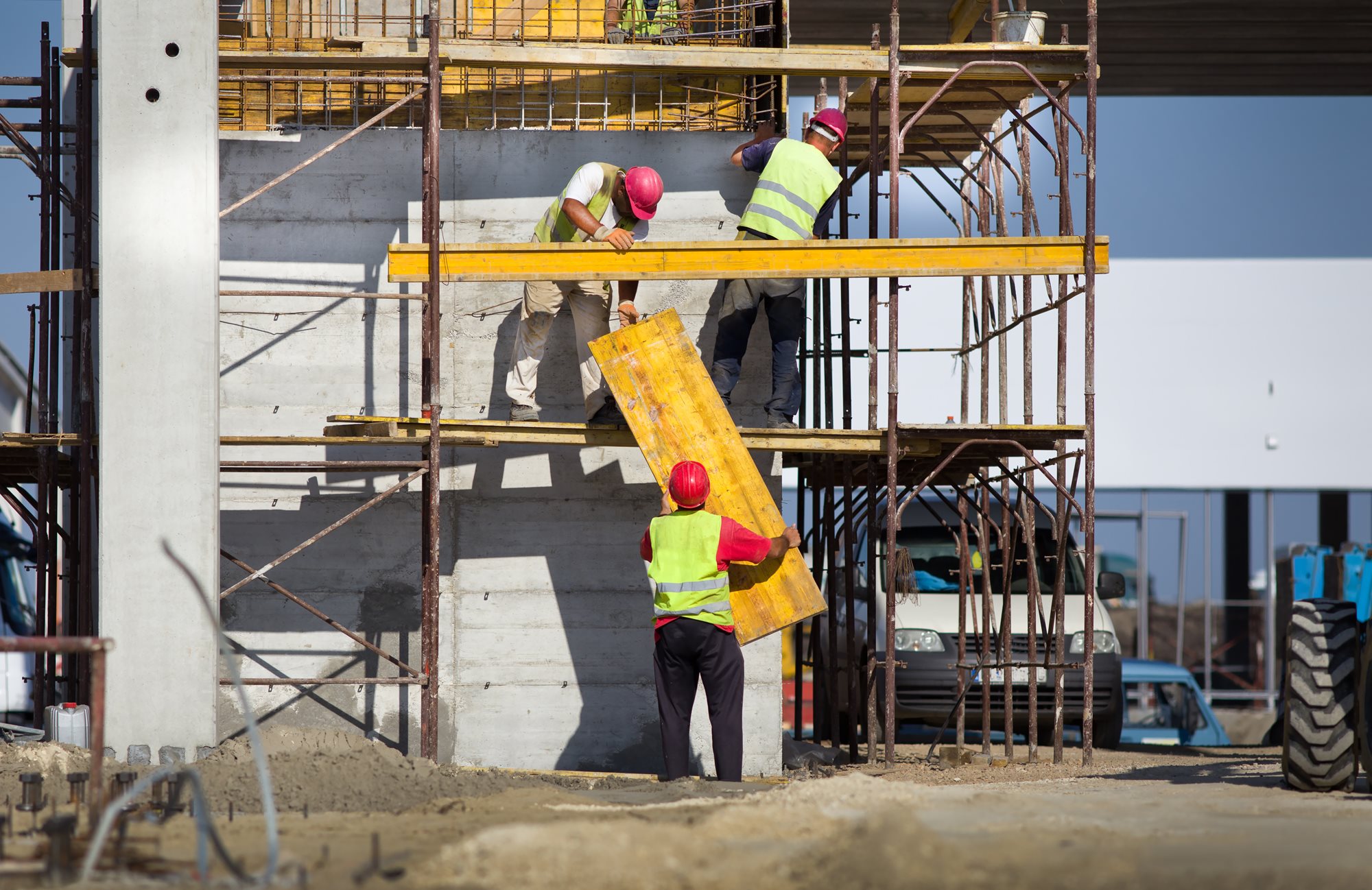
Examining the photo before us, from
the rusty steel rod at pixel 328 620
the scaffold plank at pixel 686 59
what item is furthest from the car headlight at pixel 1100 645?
the rusty steel rod at pixel 328 620

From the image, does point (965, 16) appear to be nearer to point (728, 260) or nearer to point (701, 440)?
point (728, 260)

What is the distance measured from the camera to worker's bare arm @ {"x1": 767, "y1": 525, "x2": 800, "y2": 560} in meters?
8.70

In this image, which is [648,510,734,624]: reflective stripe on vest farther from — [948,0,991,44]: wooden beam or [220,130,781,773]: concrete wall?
[948,0,991,44]: wooden beam

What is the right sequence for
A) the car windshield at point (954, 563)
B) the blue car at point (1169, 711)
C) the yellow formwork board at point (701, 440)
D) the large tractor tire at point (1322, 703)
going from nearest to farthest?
the large tractor tire at point (1322, 703) < the yellow formwork board at point (701, 440) < the car windshield at point (954, 563) < the blue car at point (1169, 711)

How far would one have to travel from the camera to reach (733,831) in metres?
5.82

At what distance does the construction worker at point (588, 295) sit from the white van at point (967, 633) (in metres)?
2.70

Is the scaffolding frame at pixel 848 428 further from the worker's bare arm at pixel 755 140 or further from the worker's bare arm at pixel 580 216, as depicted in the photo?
the worker's bare arm at pixel 580 216

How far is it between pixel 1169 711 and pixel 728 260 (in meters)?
8.76

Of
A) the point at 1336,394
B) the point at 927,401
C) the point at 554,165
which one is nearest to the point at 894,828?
the point at 554,165

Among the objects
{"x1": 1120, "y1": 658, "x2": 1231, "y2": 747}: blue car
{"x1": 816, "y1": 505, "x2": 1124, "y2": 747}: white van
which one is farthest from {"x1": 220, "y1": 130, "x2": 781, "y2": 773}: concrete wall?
{"x1": 1120, "y1": 658, "x2": 1231, "y2": 747}: blue car

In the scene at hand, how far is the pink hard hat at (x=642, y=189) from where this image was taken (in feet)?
30.9

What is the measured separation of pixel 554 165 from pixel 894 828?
606 centimetres

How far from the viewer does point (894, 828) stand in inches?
213

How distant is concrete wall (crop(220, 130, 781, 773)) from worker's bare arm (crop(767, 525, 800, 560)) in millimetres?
1337
